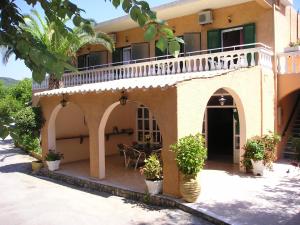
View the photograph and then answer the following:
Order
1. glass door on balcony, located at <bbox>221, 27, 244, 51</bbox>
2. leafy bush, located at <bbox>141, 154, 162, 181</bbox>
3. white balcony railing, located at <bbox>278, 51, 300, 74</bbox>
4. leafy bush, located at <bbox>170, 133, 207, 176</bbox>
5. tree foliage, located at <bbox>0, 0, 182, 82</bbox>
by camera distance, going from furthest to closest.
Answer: glass door on balcony, located at <bbox>221, 27, 244, 51</bbox>
white balcony railing, located at <bbox>278, 51, 300, 74</bbox>
leafy bush, located at <bbox>141, 154, 162, 181</bbox>
leafy bush, located at <bbox>170, 133, 207, 176</bbox>
tree foliage, located at <bbox>0, 0, 182, 82</bbox>

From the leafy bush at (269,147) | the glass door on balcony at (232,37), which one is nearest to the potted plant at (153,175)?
the leafy bush at (269,147)

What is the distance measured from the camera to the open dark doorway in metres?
18.8

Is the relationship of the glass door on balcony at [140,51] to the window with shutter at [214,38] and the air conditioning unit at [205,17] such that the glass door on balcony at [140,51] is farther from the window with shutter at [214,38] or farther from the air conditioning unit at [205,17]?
the window with shutter at [214,38]

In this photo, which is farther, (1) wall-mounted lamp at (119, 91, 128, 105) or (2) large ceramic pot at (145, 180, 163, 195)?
(1) wall-mounted lamp at (119, 91, 128, 105)

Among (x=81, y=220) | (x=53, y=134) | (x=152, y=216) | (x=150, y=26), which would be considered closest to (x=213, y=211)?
(x=152, y=216)

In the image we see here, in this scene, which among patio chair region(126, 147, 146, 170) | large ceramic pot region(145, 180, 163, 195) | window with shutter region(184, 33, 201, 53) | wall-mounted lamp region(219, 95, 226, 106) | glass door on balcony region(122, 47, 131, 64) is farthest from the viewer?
glass door on balcony region(122, 47, 131, 64)

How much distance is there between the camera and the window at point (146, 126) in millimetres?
18859

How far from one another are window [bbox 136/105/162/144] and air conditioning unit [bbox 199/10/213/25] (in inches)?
231

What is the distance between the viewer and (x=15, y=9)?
2.62 meters

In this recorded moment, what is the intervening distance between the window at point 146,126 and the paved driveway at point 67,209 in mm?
6687

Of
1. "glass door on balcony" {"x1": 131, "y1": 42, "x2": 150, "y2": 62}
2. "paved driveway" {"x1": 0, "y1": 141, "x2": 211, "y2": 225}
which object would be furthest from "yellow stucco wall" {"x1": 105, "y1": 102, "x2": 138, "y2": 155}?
"paved driveway" {"x1": 0, "y1": 141, "x2": 211, "y2": 225}

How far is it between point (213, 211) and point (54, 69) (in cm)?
766

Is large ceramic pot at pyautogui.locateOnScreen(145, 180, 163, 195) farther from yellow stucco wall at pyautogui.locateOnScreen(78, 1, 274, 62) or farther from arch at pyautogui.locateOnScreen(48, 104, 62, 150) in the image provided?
yellow stucco wall at pyautogui.locateOnScreen(78, 1, 274, 62)

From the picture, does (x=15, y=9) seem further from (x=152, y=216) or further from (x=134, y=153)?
(x=134, y=153)
